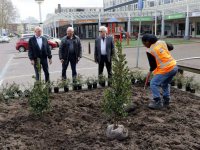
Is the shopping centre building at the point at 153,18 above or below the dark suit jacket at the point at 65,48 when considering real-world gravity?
above

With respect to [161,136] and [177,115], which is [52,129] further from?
[177,115]

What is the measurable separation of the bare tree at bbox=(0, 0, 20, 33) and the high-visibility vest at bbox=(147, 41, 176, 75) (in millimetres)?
85415

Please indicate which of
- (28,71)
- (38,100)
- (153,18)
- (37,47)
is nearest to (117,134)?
(38,100)

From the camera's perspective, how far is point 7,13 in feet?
266

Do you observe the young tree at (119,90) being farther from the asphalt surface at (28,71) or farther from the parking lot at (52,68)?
the parking lot at (52,68)

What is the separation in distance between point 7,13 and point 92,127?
88.1 meters

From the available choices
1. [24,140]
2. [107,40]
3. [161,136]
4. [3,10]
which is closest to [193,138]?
[161,136]

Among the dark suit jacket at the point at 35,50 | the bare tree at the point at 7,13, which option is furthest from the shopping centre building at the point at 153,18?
the bare tree at the point at 7,13

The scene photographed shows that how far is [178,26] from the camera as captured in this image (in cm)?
4016

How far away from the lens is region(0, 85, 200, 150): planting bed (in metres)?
3.13

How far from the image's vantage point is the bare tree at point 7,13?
78.3 metres

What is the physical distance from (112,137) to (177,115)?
1.61 m

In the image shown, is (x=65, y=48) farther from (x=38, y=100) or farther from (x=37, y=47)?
(x=38, y=100)

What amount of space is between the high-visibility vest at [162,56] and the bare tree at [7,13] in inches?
3363
